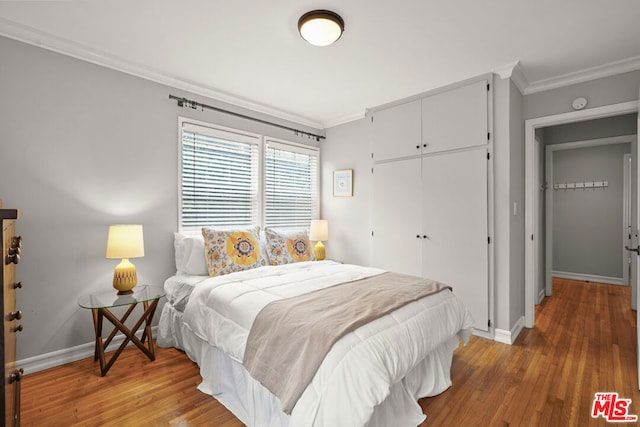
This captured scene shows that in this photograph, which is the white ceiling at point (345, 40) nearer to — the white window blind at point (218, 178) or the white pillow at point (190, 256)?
the white window blind at point (218, 178)

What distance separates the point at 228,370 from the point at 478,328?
2.42m

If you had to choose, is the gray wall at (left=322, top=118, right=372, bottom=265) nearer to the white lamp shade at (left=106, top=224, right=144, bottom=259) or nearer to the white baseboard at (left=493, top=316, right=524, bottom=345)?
the white baseboard at (left=493, top=316, right=524, bottom=345)

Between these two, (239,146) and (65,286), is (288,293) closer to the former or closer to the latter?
(65,286)

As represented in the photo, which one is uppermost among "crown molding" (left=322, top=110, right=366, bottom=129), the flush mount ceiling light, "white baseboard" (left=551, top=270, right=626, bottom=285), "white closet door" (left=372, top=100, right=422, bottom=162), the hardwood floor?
"crown molding" (left=322, top=110, right=366, bottom=129)

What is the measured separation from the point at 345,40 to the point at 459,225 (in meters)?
2.09

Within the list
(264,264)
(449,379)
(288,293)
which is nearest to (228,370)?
(288,293)

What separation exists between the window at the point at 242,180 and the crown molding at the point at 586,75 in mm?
2765

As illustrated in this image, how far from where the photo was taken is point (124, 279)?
253cm

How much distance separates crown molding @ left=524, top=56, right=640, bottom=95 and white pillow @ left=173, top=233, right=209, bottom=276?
3754mm

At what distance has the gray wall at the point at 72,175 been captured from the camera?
2.37m

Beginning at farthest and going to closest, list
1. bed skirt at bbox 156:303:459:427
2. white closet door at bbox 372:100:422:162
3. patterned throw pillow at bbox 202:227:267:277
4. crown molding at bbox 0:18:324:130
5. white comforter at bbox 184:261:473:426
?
white closet door at bbox 372:100:422:162 < patterned throw pillow at bbox 202:227:267:277 < crown molding at bbox 0:18:324:130 < bed skirt at bbox 156:303:459:427 < white comforter at bbox 184:261:473:426

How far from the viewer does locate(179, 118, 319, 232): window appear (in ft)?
11.0

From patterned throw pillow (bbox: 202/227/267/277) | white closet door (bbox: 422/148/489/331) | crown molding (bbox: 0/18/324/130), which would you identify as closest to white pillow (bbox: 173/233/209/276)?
patterned throw pillow (bbox: 202/227/267/277)

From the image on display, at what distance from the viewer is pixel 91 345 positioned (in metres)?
2.68
